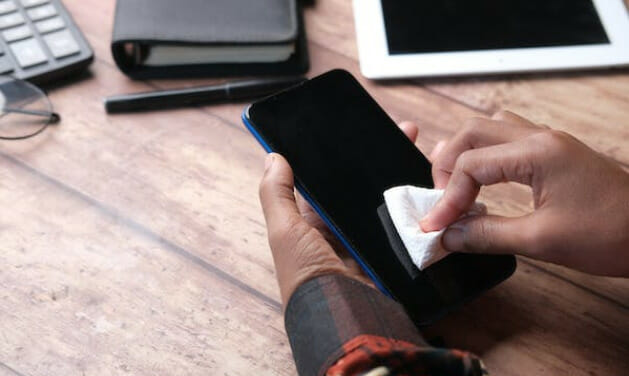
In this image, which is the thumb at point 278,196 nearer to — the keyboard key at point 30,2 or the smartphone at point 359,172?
the smartphone at point 359,172

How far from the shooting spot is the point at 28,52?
752mm

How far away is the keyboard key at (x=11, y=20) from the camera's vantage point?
2.51ft

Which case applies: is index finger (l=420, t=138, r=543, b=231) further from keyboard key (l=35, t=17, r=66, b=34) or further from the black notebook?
keyboard key (l=35, t=17, r=66, b=34)

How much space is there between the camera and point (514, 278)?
0.63 metres

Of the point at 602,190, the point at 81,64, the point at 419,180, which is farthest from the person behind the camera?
the point at 81,64

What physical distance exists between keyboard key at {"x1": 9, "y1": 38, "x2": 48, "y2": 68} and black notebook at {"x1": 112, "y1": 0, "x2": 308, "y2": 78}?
0.09 meters

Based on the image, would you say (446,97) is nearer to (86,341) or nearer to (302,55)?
(302,55)

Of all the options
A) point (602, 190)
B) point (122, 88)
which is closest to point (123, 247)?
point (122, 88)

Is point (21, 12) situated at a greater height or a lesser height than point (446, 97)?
greater

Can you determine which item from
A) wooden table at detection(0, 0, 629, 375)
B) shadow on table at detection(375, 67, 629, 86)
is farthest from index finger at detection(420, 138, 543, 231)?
shadow on table at detection(375, 67, 629, 86)

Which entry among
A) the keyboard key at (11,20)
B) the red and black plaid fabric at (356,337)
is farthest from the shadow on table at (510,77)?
the keyboard key at (11,20)

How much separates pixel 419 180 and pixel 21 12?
0.52m

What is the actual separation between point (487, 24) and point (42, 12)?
56 centimetres

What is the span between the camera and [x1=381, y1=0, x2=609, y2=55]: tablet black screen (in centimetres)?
80
